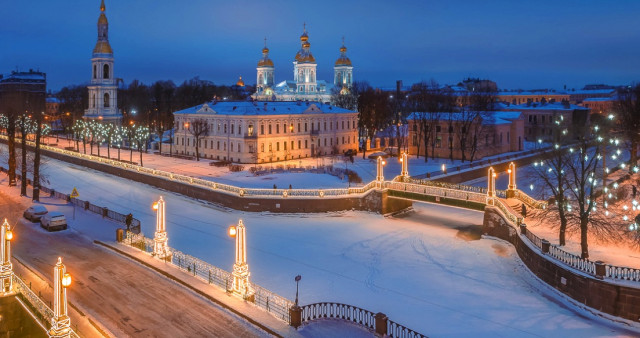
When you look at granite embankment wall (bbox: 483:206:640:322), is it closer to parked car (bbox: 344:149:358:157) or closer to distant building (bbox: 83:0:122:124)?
parked car (bbox: 344:149:358:157)

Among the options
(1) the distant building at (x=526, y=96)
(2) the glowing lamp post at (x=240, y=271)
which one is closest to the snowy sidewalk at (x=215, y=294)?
(2) the glowing lamp post at (x=240, y=271)

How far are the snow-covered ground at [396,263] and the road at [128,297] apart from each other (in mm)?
3848

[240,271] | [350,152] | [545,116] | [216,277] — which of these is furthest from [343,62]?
[240,271]

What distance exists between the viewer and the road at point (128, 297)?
1714 centimetres

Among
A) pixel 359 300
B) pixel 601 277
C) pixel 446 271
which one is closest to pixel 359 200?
pixel 446 271

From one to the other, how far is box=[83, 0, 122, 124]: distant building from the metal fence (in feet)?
225

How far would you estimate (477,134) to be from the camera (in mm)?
67000

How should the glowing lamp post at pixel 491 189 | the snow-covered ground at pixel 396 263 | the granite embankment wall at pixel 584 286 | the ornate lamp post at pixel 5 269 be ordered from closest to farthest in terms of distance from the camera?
the ornate lamp post at pixel 5 269
the granite embankment wall at pixel 584 286
the snow-covered ground at pixel 396 263
the glowing lamp post at pixel 491 189

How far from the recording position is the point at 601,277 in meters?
22.0

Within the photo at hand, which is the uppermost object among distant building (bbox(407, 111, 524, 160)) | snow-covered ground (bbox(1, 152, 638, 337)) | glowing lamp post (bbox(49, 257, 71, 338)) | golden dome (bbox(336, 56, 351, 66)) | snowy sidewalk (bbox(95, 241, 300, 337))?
golden dome (bbox(336, 56, 351, 66))

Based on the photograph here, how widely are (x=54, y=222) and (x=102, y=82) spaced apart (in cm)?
6626

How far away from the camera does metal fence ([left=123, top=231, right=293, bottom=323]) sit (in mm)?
19284

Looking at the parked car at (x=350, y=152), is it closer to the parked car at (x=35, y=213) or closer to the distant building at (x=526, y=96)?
the parked car at (x=35, y=213)

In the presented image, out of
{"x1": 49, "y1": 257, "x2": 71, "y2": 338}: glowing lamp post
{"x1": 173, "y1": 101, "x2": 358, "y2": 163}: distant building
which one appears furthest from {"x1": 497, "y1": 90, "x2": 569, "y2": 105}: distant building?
{"x1": 49, "y1": 257, "x2": 71, "y2": 338}: glowing lamp post
